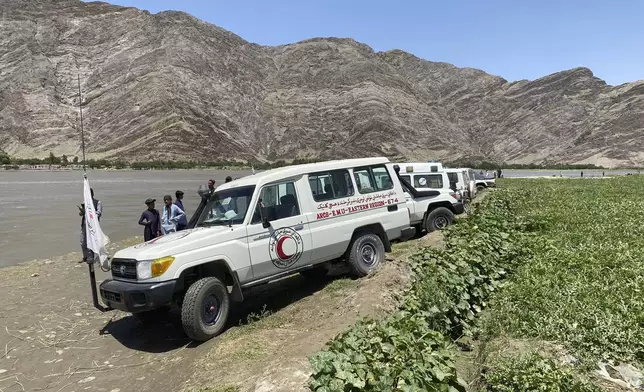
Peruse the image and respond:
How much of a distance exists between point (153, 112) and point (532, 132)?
11363cm

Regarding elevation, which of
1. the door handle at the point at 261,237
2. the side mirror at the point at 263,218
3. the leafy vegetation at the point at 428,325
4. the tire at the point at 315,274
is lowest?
the tire at the point at 315,274

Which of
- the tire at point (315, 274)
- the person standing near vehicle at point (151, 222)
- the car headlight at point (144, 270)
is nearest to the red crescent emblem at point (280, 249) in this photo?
the car headlight at point (144, 270)

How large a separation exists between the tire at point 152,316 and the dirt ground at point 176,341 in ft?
0.46

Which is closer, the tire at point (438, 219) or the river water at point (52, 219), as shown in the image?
the tire at point (438, 219)

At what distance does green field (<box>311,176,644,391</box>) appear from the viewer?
4.02m

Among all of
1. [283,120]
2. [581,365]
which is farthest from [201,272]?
[283,120]

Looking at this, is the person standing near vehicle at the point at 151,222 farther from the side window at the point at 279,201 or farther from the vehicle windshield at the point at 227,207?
the side window at the point at 279,201

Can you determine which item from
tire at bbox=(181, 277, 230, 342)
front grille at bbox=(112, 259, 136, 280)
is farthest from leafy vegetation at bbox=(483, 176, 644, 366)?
front grille at bbox=(112, 259, 136, 280)

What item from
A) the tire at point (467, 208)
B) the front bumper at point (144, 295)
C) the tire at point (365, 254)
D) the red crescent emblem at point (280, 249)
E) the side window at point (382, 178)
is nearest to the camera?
the front bumper at point (144, 295)

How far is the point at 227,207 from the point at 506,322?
489cm

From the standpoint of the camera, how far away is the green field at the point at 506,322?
4.02 metres

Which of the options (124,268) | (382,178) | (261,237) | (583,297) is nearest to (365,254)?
(382,178)

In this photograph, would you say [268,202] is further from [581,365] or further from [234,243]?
[581,365]

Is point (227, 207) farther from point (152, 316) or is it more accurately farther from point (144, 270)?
point (152, 316)
